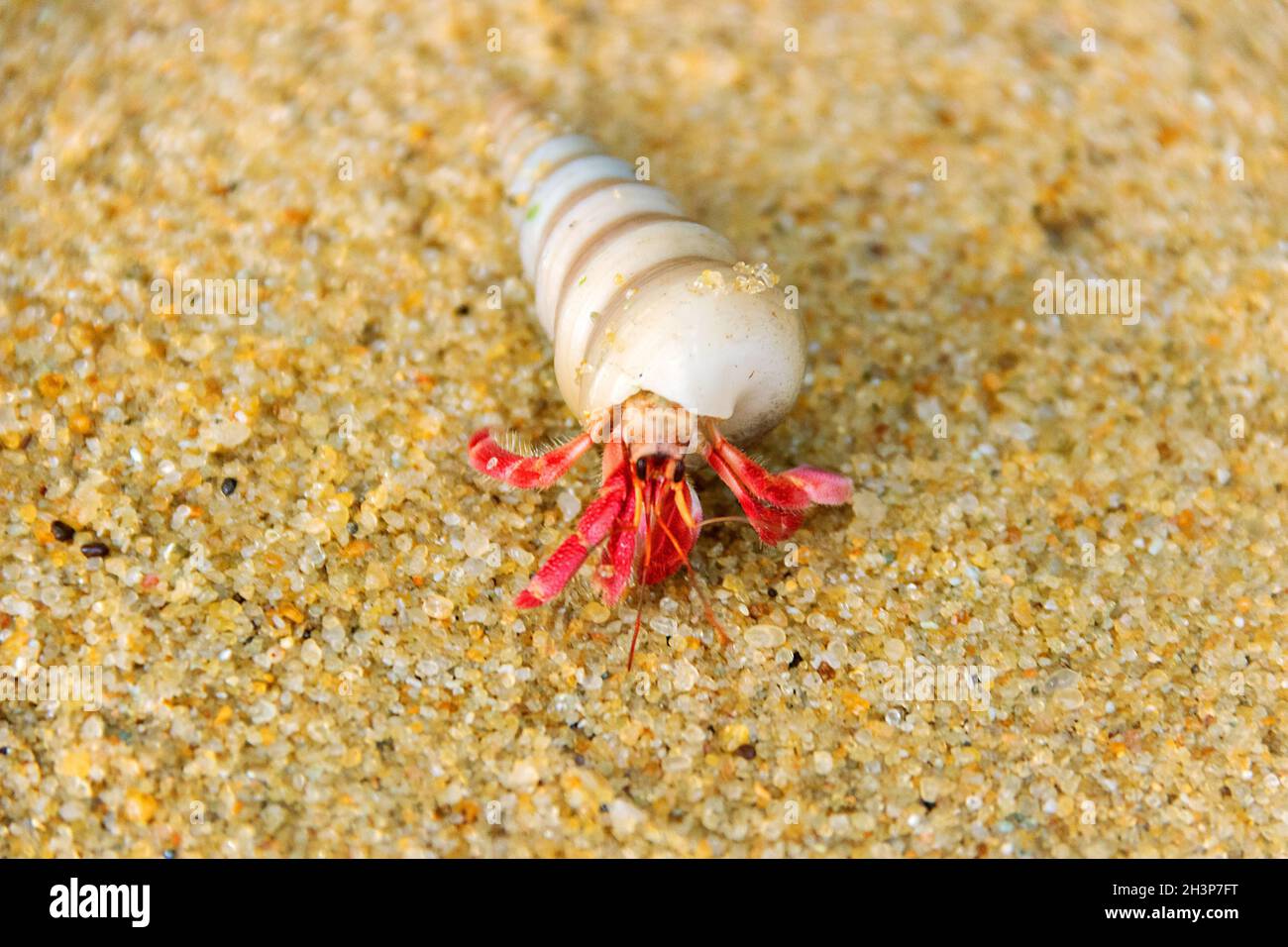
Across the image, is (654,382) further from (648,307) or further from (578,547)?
(578,547)

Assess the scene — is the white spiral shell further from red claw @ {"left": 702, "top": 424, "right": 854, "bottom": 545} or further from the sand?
the sand

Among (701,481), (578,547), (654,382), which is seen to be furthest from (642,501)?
(701,481)

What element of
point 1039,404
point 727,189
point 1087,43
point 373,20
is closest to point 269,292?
point 373,20

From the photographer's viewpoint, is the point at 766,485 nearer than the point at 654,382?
No

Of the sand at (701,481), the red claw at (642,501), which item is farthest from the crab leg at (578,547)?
the sand at (701,481)

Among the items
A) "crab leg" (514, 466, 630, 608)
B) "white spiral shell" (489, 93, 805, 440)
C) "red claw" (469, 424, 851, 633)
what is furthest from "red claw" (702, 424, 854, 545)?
"crab leg" (514, 466, 630, 608)

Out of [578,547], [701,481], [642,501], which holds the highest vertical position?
[701,481]
